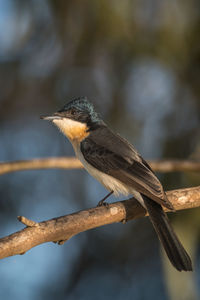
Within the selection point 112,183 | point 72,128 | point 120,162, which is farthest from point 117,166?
point 72,128

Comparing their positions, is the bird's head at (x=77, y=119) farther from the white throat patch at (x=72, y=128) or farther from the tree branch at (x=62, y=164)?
the tree branch at (x=62, y=164)

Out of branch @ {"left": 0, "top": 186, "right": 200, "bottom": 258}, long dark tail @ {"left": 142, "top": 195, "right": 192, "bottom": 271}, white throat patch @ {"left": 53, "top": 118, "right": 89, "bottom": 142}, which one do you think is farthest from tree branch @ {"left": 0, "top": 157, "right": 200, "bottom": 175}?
long dark tail @ {"left": 142, "top": 195, "right": 192, "bottom": 271}

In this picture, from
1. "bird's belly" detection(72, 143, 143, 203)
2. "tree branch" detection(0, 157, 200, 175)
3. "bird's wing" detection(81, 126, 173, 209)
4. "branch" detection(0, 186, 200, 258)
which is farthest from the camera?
"tree branch" detection(0, 157, 200, 175)

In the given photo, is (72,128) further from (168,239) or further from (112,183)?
(168,239)

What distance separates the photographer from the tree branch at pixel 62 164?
4.36m

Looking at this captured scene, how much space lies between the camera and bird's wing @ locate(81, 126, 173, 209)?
3.27 meters

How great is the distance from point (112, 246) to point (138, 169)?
2.53m

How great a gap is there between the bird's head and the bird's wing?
12 centimetres

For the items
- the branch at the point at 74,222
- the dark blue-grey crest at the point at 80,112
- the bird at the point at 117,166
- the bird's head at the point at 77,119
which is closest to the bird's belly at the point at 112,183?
the bird at the point at 117,166

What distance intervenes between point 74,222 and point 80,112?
1507 millimetres

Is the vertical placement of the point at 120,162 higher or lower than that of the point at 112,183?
higher

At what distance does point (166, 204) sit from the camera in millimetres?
3045

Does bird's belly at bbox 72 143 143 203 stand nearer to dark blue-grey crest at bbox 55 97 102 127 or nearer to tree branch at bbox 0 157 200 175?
dark blue-grey crest at bbox 55 97 102 127

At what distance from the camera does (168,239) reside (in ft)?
10.0
